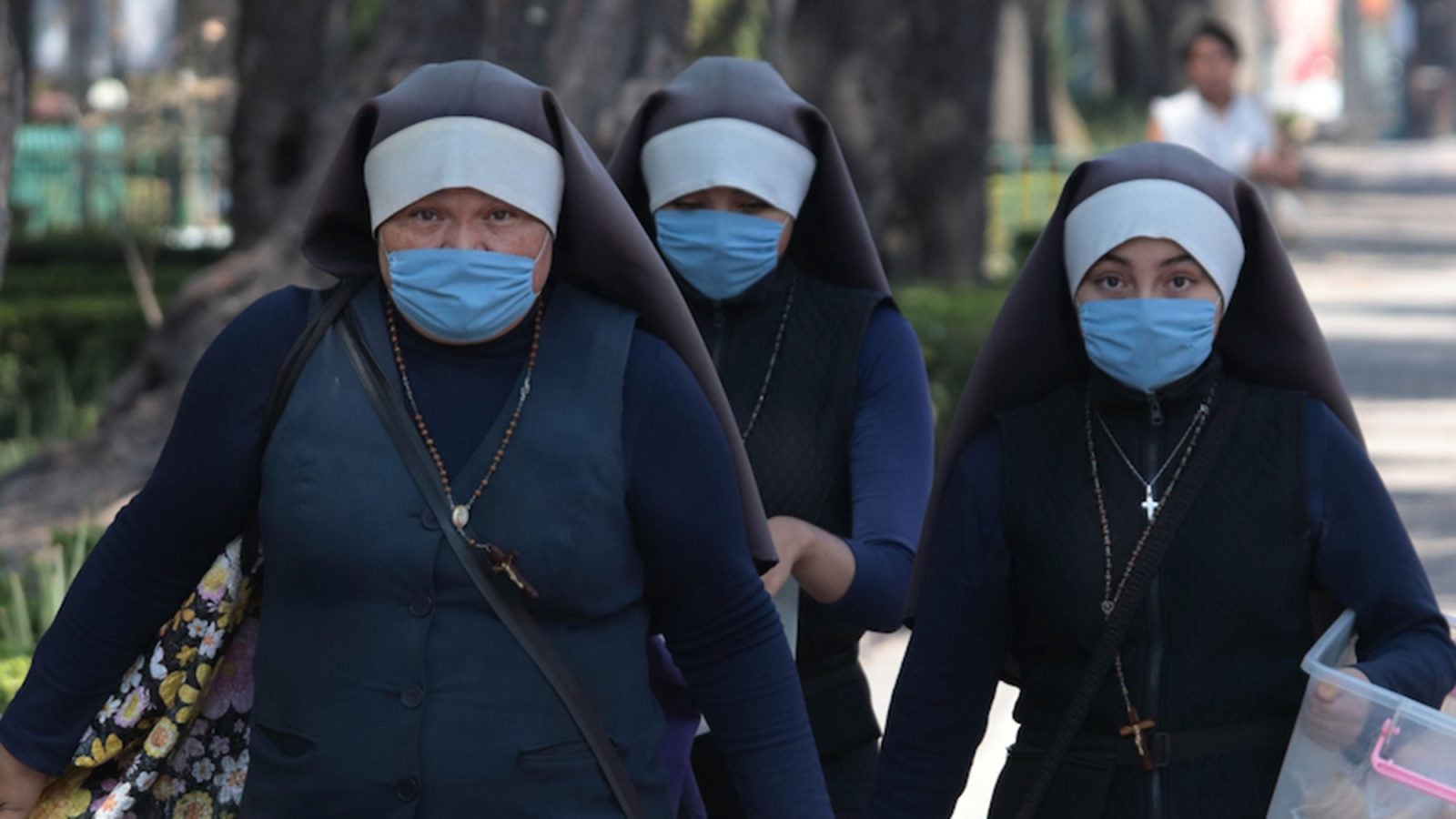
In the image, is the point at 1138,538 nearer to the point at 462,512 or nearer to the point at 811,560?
the point at 811,560

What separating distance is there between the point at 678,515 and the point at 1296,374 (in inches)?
35.7

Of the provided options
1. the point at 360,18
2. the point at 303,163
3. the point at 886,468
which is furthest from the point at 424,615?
the point at 360,18

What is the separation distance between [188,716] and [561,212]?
2.50ft

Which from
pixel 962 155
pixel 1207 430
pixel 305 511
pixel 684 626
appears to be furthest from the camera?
pixel 962 155

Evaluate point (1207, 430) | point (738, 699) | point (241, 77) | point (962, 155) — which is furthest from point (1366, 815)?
point (962, 155)

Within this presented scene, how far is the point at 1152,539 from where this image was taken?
3297 mm

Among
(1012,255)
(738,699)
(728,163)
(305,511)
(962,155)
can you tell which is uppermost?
(728,163)

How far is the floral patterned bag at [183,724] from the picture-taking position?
3.10 metres

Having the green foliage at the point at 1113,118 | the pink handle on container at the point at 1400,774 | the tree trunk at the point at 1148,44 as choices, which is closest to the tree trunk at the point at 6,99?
the pink handle on container at the point at 1400,774

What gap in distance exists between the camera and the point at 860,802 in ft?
13.2

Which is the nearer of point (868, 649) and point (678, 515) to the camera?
point (678, 515)

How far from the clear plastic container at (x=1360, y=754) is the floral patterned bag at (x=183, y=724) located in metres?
1.28

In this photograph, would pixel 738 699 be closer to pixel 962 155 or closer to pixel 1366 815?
pixel 1366 815

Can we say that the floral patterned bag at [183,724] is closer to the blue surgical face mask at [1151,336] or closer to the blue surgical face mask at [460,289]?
the blue surgical face mask at [460,289]
